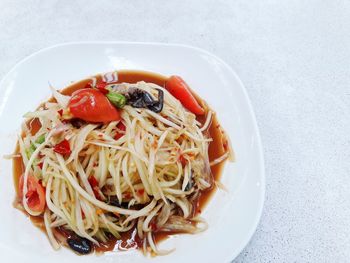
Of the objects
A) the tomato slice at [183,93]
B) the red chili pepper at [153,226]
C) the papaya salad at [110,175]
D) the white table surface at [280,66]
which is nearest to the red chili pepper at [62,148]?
the papaya salad at [110,175]

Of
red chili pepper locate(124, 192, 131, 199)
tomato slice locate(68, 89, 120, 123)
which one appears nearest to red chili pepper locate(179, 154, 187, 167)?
red chili pepper locate(124, 192, 131, 199)

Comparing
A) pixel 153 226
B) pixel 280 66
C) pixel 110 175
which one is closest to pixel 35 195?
pixel 110 175

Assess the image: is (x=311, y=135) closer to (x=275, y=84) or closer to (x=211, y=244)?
(x=275, y=84)

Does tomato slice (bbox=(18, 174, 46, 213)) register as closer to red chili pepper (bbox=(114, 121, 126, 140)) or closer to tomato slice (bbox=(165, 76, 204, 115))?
red chili pepper (bbox=(114, 121, 126, 140))

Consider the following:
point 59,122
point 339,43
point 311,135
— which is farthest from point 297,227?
Answer: point 339,43

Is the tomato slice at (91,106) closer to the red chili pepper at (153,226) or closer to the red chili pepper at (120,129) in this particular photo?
the red chili pepper at (120,129)

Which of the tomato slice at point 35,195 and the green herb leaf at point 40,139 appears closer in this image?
the tomato slice at point 35,195
